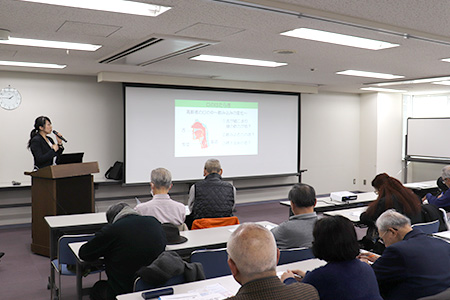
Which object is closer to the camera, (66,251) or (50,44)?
(66,251)

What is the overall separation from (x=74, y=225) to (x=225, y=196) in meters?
1.57

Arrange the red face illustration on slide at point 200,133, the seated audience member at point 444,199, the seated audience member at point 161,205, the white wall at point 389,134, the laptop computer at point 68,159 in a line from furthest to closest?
the white wall at point 389,134 → the red face illustration on slide at point 200,133 → the laptop computer at point 68,159 → the seated audience member at point 444,199 → the seated audience member at point 161,205

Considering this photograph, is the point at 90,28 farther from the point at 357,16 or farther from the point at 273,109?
the point at 273,109

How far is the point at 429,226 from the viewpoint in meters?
3.81

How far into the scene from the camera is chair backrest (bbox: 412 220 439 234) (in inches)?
148

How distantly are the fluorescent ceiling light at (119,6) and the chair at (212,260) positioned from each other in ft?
6.30

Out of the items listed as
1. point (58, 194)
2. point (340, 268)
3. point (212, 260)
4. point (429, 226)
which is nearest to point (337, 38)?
point (429, 226)

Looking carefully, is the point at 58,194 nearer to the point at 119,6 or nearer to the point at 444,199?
the point at 119,6

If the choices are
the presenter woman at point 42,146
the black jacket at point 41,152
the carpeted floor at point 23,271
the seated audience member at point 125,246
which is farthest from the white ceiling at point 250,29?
the carpeted floor at point 23,271

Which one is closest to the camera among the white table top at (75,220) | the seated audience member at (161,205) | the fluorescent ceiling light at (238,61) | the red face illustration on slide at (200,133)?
the seated audience member at (161,205)

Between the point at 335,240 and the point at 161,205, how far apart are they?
2.04m

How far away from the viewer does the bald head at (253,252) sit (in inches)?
65.3

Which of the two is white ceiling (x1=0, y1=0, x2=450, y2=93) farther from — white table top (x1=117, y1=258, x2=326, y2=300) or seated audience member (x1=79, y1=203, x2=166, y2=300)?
white table top (x1=117, y1=258, x2=326, y2=300)

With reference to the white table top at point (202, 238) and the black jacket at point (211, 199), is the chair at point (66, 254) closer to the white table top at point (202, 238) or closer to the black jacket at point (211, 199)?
the white table top at point (202, 238)
